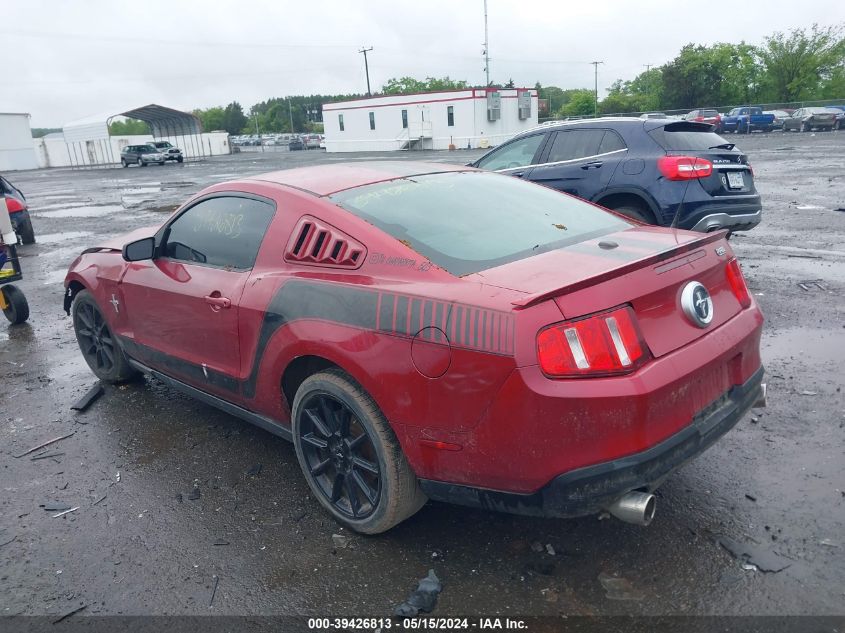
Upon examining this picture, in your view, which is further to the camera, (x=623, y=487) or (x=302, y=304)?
(x=302, y=304)

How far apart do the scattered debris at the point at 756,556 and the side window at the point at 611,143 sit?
17.4 feet

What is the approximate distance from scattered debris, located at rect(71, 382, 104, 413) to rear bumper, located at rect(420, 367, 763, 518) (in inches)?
126

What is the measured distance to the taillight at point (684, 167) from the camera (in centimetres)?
686

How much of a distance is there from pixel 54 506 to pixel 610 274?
3.08 metres

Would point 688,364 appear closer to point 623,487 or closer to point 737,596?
point 623,487

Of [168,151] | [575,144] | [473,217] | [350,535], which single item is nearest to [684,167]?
[575,144]

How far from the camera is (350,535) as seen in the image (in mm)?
3168

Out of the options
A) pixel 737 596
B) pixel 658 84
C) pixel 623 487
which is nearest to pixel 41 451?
pixel 623 487

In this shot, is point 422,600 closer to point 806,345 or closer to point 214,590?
point 214,590

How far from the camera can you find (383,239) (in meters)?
3.02

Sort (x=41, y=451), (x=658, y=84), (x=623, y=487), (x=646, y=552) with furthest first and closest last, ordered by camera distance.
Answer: (x=658, y=84), (x=41, y=451), (x=646, y=552), (x=623, y=487)

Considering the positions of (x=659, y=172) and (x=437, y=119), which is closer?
(x=659, y=172)

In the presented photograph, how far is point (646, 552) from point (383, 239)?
1.76 metres

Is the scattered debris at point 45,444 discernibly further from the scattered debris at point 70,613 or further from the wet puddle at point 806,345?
the wet puddle at point 806,345
